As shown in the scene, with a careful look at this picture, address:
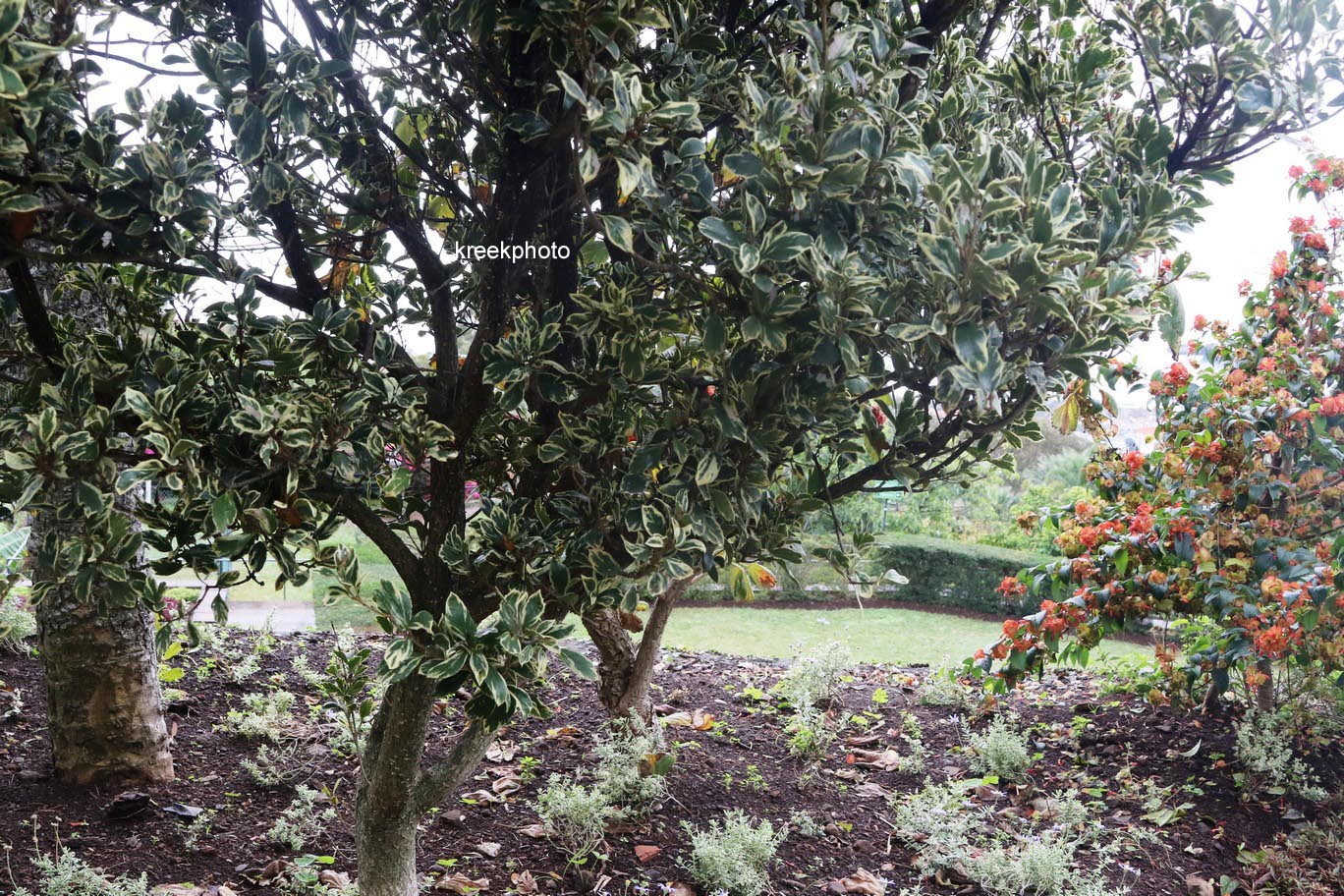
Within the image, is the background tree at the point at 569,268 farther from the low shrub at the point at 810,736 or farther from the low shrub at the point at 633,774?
the low shrub at the point at 810,736

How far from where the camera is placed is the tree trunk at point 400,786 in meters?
1.97

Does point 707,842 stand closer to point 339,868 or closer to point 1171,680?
point 339,868

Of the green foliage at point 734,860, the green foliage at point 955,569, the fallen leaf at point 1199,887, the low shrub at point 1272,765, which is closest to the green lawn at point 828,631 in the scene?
the green foliage at point 955,569

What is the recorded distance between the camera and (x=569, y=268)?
1.85m

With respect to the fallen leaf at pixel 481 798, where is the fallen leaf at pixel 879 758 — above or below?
above

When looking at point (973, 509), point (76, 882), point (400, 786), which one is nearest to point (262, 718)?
point (76, 882)

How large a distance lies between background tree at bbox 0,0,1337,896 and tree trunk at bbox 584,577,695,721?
43.8 inches

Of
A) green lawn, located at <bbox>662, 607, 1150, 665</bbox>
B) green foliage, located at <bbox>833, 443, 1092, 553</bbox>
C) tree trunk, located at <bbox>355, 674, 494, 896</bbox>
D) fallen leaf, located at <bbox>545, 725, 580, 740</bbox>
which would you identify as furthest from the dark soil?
green foliage, located at <bbox>833, 443, 1092, 553</bbox>

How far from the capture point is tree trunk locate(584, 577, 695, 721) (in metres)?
3.15

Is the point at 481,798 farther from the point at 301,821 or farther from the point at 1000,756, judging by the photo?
the point at 1000,756

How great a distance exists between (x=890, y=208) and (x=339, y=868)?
2.24 meters

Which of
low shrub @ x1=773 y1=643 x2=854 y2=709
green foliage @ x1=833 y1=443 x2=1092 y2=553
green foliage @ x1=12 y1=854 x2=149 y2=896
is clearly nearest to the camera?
green foliage @ x1=12 y1=854 x2=149 y2=896

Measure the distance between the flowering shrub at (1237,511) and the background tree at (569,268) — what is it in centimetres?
174

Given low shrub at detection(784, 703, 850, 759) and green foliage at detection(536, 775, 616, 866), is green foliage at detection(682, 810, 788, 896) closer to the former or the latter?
green foliage at detection(536, 775, 616, 866)
